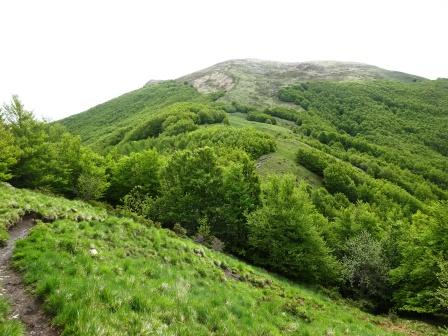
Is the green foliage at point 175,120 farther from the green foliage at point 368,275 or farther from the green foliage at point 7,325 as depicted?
the green foliage at point 7,325

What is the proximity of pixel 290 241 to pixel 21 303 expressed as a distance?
102 ft

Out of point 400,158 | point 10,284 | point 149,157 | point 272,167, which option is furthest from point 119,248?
point 400,158

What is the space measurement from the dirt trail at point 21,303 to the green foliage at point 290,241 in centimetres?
2740

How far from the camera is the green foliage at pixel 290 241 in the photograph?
38.2 meters

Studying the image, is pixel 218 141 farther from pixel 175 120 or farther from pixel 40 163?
pixel 40 163

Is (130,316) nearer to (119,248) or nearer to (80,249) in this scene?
(80,249)

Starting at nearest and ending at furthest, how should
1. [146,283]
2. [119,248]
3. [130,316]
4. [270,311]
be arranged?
1. [130,316]
2. [146,283]
3. [270,311]
4. [119,248]

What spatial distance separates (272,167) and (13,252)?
100717 mm

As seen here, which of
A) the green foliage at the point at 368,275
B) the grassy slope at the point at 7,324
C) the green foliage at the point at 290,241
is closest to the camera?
the grassy slope at the point at 7,324

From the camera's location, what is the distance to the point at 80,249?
16078 mm

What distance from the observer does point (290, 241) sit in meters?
39.5

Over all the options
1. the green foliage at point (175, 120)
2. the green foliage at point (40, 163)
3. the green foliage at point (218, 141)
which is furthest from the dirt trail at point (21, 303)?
the green foliage at point (175, 120)

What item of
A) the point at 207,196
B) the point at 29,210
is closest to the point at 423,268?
the point at 207,196

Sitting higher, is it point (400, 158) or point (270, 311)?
point (270, 311)
